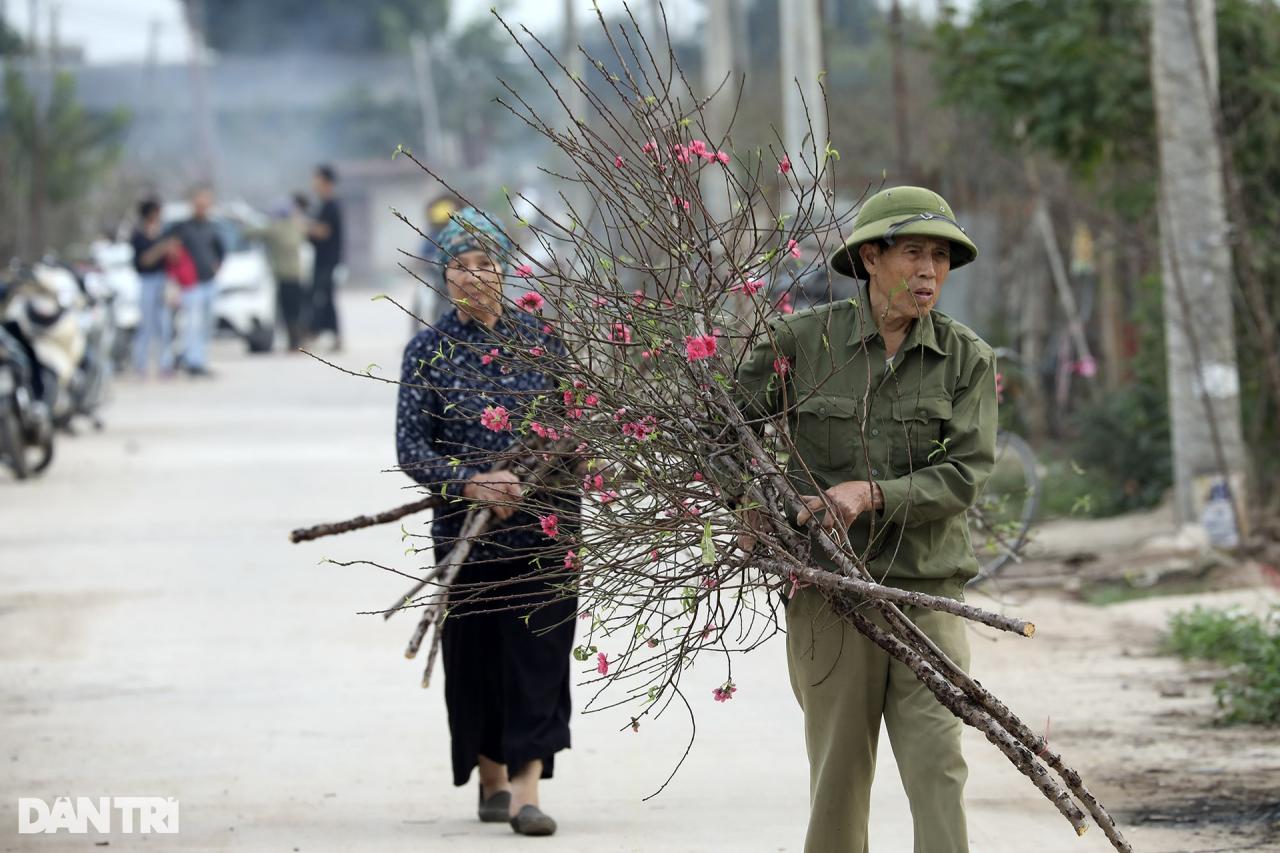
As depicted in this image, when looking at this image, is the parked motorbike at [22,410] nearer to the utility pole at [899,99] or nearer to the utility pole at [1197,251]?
the utility pole at [899,99]

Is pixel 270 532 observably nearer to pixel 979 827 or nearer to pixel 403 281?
pixel 979 827

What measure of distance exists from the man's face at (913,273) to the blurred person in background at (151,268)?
17590 millimetres

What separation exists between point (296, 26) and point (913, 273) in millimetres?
63188

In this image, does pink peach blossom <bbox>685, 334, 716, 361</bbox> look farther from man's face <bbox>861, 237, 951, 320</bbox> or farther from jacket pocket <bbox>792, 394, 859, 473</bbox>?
man's face <bbox>861, 237, 951, 320</bbox>

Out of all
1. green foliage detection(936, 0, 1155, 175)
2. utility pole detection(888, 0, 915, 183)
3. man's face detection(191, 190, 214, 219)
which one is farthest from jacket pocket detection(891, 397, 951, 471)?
man's face detection(191, 190, 214, 219)

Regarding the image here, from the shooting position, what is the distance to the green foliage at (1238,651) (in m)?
6.64

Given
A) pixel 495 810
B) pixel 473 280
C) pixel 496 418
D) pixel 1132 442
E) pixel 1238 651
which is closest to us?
pixel 496 418

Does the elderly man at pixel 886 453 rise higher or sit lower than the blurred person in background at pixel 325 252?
lower

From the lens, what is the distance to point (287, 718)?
706 cm

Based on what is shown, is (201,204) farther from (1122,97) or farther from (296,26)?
(296,26)

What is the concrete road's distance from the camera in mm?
5559

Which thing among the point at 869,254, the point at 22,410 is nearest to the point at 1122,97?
the point at 869,254

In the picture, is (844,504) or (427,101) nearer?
(844,504)

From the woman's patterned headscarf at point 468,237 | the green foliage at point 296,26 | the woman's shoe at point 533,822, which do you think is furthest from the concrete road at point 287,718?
the green foliage at point 296,26
